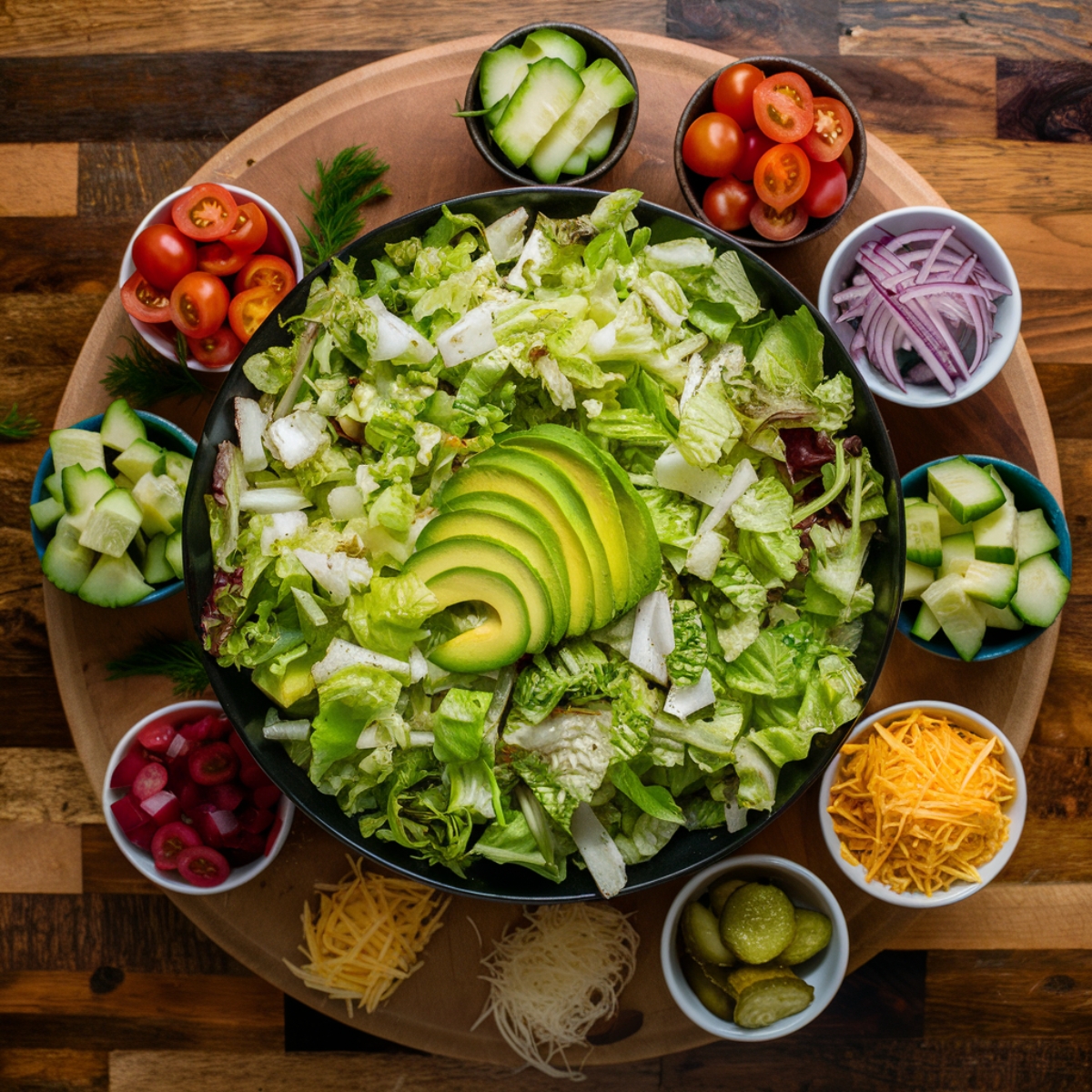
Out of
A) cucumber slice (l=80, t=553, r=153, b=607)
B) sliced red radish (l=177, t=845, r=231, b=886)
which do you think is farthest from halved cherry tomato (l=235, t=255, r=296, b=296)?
sliced red radish (l=177, t=845, r=231, b=886)

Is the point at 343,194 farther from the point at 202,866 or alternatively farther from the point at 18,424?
the point at 202,866

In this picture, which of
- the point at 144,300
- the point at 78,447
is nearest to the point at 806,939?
the point at 78,447

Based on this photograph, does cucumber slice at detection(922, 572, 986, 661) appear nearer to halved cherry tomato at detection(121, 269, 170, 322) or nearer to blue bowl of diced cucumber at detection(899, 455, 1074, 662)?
blue bowl of diced cucumber at detection(899, 455, 1074, 662)

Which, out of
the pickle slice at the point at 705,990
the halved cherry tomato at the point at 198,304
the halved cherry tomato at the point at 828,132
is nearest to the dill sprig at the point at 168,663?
the halved cherry tomato at the point at 198,304

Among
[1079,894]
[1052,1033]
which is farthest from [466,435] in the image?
[1052,1033]

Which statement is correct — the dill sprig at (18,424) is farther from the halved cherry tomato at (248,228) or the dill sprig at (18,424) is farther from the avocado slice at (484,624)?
the avocado slice at (484,624)

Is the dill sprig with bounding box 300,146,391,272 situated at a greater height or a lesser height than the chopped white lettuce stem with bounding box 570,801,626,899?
greater
